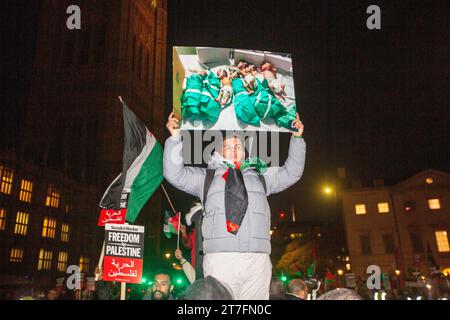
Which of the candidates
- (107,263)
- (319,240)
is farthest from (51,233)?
(107,263)

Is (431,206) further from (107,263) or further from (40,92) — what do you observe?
(40,92)

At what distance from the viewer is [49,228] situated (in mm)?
42844

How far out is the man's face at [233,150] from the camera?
435 centimetres

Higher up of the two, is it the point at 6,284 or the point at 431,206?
the point at 431,206

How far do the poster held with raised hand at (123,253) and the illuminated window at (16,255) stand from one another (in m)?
33.1

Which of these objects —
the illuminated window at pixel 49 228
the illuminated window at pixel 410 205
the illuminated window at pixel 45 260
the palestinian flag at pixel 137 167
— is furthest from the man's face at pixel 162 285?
the illuminated window at pixel 410 205

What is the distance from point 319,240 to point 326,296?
46.3 meters

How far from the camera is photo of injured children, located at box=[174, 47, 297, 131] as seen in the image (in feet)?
Result: 15.9

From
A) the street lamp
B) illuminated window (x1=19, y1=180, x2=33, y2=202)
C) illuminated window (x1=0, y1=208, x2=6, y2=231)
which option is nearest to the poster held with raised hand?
illuminated window (x1=0, y1=208, x2=6, y2=231)

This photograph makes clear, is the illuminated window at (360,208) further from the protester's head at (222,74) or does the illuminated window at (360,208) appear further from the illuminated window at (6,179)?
the protester's head at (222,74)

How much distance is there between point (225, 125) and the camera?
16.1ft

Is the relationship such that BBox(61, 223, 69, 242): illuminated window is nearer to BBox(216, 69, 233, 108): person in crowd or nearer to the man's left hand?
BBox(216, 69, 233, 108): person in crowd

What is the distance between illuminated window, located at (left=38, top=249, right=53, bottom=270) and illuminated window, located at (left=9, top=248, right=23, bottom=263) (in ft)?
11.7

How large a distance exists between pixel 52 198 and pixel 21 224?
6341 millimetres
